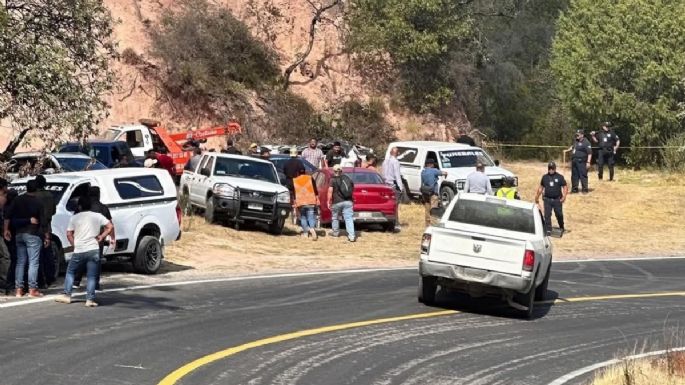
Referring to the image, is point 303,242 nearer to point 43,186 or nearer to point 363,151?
point 43,186

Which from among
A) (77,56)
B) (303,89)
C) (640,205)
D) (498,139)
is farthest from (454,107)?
(77,56)

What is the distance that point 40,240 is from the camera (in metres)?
16.4

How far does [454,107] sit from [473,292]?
35.9m

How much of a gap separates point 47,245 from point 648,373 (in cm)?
877

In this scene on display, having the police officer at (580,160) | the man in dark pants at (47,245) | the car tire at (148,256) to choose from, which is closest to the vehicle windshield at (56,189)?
the man in dark pants at (47,245)

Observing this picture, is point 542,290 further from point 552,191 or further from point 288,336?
point 552,191

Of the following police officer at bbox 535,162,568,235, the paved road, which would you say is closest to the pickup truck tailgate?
the paved road

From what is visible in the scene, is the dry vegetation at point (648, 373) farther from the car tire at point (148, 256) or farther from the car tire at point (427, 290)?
the car tire at point (148, 256)

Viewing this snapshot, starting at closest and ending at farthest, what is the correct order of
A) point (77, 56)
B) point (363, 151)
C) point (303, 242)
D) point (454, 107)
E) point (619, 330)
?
1. point (619, 330)
2. point (77, 56)
3. point (303, 242)
4. point (363, 151)
5. point (454, 107)

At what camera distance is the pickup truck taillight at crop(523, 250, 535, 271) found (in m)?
16.3

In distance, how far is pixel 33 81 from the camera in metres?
17.2

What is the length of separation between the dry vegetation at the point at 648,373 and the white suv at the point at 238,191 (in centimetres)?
1369

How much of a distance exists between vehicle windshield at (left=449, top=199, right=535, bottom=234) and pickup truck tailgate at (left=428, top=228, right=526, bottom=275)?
89cm

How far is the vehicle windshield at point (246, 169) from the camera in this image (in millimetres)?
27094
